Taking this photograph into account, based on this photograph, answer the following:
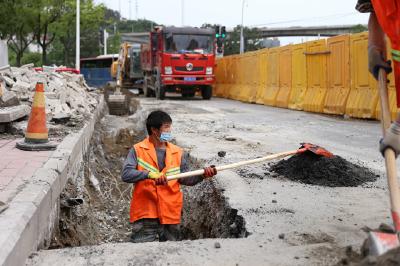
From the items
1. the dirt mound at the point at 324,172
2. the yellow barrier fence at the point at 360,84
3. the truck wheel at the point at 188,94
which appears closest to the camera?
the dirt mound at the point at 324,172

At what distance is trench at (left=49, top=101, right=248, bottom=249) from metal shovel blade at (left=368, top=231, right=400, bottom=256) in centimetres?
156

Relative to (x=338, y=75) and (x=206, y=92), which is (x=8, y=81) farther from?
(x=206, y=92)

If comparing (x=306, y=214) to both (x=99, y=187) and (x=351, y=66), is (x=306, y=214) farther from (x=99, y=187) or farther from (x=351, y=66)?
(x=351, y=66)

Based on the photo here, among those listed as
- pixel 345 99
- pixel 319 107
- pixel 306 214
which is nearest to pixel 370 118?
pixel 345 99

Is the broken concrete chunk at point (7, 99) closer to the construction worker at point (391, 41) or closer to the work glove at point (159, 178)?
the work glove at point (159, 178)

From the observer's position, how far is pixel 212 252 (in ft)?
11.1

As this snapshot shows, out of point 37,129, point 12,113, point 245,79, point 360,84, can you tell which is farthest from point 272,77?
point 37,129

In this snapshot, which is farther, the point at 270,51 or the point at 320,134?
the point at 270,51

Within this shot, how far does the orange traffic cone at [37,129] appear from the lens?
6.13 meters

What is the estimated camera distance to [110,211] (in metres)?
7.05

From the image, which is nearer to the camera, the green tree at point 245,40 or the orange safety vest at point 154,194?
the orange safety vest at point 154,194

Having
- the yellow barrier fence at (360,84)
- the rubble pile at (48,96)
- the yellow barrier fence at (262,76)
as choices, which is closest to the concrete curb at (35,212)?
the rubble pile at (48,96)

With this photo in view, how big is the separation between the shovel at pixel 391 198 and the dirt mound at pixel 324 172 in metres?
2.38

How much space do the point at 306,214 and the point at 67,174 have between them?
2663mm
